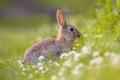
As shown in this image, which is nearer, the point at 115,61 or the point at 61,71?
the point at 115,61

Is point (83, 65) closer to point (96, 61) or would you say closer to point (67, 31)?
point (96, 61)

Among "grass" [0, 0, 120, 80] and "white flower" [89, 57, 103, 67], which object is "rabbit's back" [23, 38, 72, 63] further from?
"white flower" [89, 57, 103, 67]

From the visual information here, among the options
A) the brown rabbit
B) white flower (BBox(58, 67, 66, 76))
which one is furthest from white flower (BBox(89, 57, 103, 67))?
the brown rabbit

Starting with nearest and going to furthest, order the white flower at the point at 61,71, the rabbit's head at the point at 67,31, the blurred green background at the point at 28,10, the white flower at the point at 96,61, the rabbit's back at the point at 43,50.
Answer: the white flower at the point at 96,61 < the white flower at the point at 61,71 < the rabbit's back at the point at 43,50 < the rabbit's head at the point at 67,31 < the blurred green background at the point at 28,10

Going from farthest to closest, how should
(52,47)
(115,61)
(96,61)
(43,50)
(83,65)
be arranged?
(52,47) < (43,50) < (83,65) < (96,61) < (115,61)

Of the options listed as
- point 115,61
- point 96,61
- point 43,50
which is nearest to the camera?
point 115,61

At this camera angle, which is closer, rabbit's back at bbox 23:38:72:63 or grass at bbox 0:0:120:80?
grass at bbox 0:0:120:80

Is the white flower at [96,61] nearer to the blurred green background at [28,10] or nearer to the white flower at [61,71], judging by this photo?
the white flower at [61,71]

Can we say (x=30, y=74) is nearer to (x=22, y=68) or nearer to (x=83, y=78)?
(x=22, y=68)

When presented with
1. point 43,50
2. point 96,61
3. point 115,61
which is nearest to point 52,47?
point 43,50

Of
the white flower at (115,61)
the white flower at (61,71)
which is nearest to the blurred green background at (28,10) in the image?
the white flower at (61,71)
